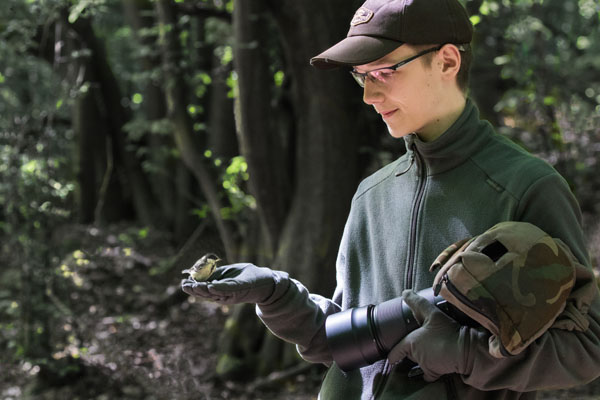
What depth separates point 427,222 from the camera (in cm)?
183

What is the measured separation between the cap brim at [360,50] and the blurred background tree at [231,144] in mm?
2707

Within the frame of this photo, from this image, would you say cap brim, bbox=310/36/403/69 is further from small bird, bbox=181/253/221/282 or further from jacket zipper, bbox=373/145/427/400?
small bird, bbox=181/253/221/282

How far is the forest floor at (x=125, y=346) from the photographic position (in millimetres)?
5953

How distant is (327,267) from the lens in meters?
5.80

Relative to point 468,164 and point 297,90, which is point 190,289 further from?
point 297,90

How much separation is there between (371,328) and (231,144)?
677 centimetres

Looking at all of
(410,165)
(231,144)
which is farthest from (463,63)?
(231,144)

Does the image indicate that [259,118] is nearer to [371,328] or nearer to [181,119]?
[181,119]

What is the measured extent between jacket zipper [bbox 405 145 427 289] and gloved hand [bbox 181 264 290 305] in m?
0.35

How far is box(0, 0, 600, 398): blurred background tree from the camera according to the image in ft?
18.7

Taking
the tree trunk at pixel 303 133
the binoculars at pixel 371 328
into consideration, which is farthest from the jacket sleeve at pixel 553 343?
the tree trunk at pixel 303 133

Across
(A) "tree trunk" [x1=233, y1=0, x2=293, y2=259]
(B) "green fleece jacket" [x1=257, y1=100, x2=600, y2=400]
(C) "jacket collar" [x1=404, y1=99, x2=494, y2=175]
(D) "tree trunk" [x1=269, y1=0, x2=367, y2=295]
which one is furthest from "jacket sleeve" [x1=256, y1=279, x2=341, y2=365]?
(A) "tree trunk" [x1=233, y1=0, x2=293, y2=259]

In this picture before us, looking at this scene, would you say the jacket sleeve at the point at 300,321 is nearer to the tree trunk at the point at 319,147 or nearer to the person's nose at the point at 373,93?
the person's nose at the point at 373,93

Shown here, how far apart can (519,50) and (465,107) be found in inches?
212
